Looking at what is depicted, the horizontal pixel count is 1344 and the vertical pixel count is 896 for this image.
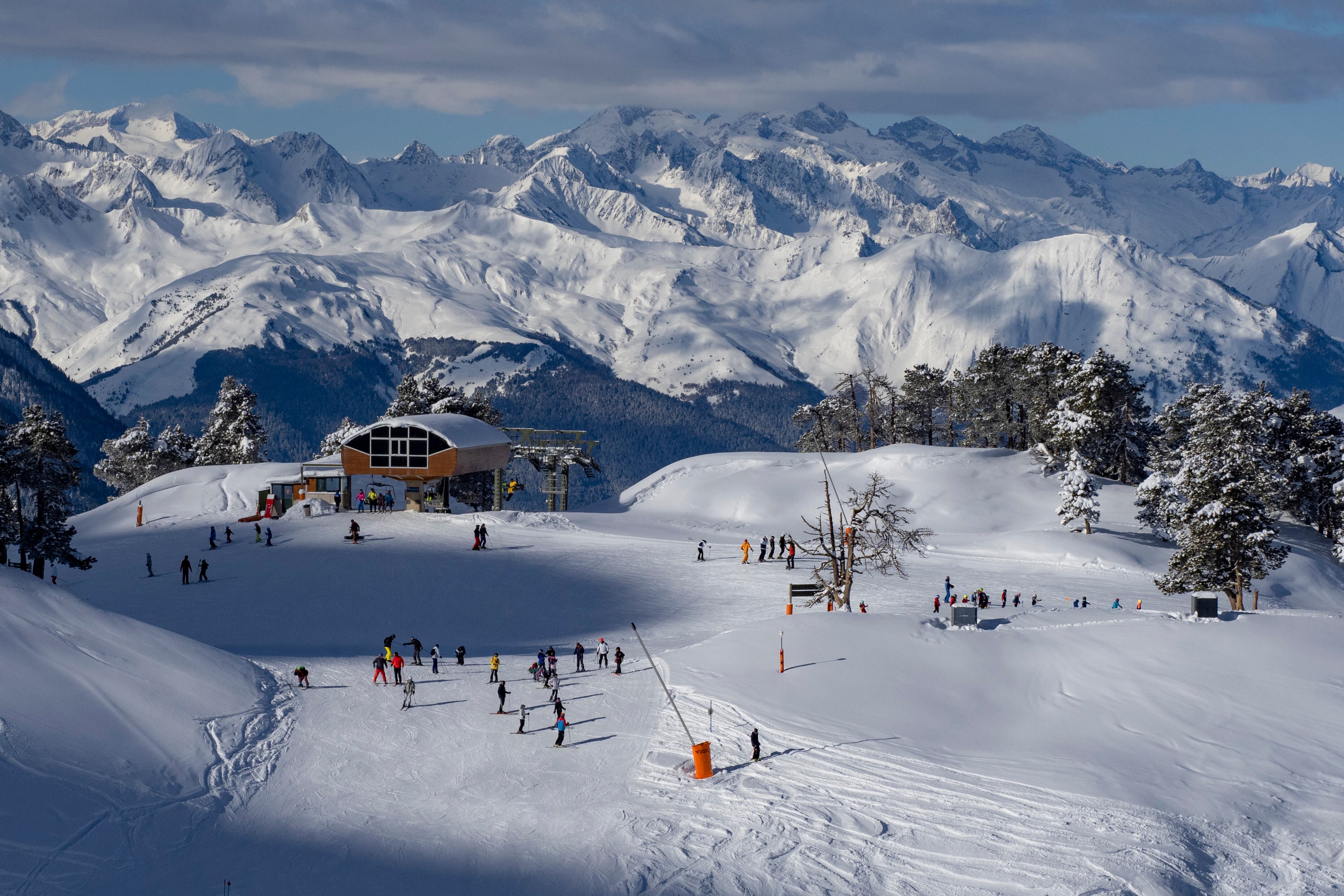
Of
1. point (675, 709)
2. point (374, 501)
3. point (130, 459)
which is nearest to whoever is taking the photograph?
point (675, 709)

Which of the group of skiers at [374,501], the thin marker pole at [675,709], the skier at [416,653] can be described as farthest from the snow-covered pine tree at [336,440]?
the thin marker pole at [675,709]

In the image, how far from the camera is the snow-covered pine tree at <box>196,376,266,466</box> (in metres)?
117

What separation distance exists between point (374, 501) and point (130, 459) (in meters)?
56.0

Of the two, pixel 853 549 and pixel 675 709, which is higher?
pixel 853 549

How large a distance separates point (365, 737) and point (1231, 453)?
43025 mm

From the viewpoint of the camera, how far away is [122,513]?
3524 inches

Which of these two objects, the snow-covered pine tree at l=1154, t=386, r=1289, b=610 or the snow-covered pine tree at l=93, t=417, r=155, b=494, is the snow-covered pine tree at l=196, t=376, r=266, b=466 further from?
the snow-covered pine tree at l=1154, t=386, r=1289, b=610

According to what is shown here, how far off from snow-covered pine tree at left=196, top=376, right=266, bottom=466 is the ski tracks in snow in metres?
90.2

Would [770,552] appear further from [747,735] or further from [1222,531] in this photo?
[747,735]

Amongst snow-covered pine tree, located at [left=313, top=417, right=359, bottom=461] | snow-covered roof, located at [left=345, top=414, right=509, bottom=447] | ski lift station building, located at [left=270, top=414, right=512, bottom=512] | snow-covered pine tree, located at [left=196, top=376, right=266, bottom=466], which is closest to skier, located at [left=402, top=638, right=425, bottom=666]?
snow-covered roof, located at [left=345, top=414, right=509, bottom=447]

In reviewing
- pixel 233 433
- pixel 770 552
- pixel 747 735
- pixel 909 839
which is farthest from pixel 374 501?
pixel 909 839

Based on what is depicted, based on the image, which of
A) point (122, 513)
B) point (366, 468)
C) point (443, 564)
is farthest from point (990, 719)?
point (122, 513)

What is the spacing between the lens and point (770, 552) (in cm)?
7119

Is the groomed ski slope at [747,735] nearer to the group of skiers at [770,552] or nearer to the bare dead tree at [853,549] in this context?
the group of skiers at [770,552]
